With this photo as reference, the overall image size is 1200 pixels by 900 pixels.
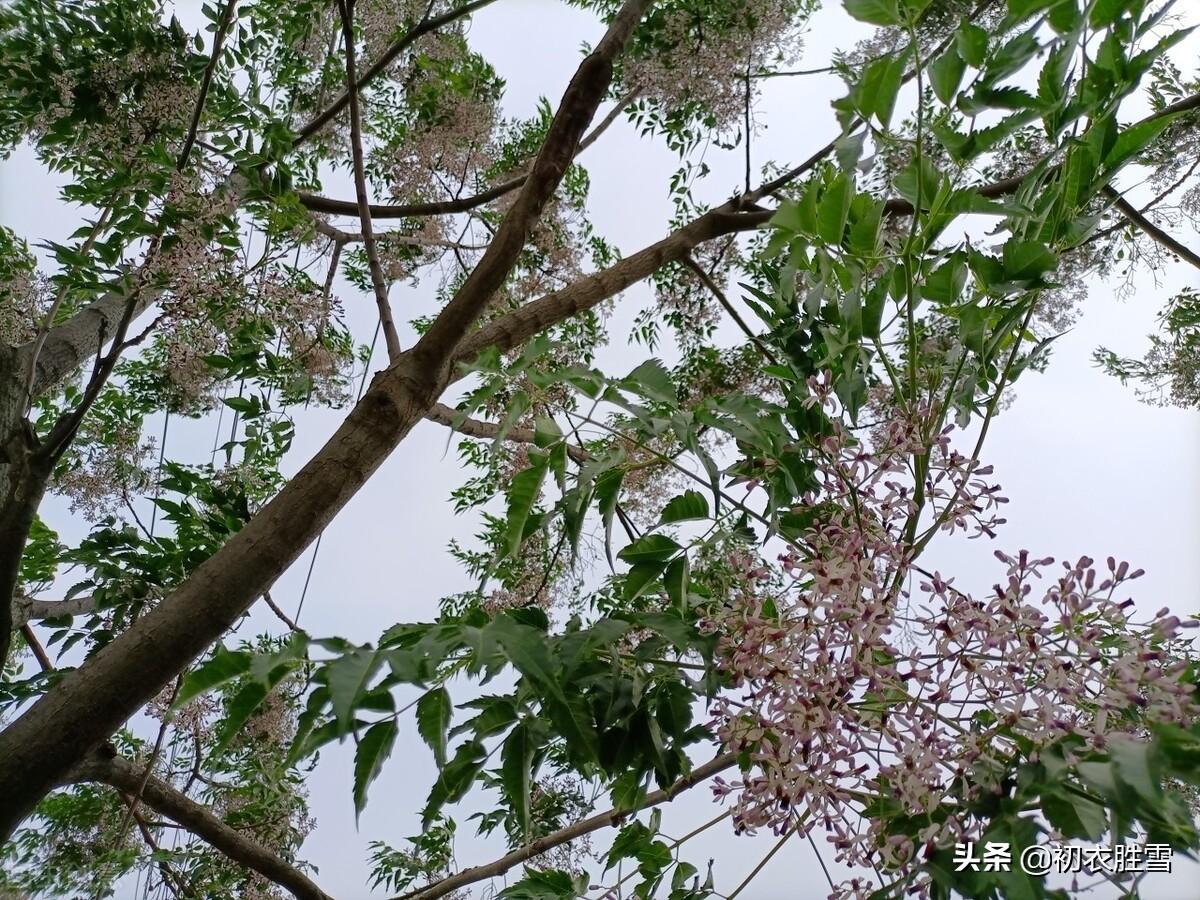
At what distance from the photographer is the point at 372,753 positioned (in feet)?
2.20

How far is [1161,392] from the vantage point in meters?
2.64

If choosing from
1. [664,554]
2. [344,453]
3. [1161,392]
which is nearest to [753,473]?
[664,554]

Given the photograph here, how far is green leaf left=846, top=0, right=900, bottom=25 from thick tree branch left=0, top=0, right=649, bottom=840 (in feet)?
3.26

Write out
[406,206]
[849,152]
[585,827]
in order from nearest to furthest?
1. [849,152]
2. [585,827]
3. [406,206]

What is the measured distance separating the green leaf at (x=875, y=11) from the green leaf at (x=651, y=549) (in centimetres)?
52

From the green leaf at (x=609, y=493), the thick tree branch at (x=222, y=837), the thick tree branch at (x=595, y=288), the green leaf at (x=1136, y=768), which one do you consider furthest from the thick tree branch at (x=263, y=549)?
the green leaf at (x=1136, y=768)

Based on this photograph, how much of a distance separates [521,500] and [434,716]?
0.67 feet

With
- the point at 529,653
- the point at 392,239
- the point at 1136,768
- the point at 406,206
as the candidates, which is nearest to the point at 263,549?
the point at 529,653

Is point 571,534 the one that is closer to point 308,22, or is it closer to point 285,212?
point 285,212

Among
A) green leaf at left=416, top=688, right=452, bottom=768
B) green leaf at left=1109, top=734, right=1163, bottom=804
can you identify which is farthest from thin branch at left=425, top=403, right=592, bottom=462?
green leaf at left=1109, top=734, right=1163, bottom=804

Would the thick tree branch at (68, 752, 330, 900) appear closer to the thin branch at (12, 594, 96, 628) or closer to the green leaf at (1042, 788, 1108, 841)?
the thin branch at (12, 594, 96, 628)

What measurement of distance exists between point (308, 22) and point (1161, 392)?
287 centimetres

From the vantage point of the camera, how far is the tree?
677mm

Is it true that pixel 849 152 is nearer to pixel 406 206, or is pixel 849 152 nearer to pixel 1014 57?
pixel 1014 57
